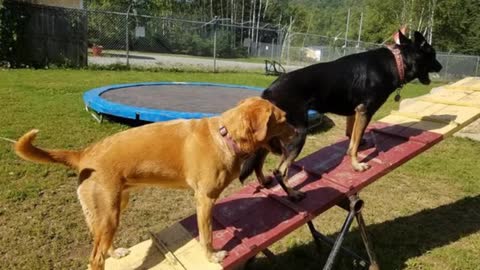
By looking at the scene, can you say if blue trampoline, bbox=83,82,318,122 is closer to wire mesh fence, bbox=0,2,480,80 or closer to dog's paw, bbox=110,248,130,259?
dog's paw, bbox=110,248,130,259

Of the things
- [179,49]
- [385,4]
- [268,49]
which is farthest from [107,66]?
[385,4]

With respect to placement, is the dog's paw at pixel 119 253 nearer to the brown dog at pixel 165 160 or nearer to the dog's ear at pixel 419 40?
the brown dog at pixel 165 160

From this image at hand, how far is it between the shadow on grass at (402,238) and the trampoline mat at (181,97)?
4.50m

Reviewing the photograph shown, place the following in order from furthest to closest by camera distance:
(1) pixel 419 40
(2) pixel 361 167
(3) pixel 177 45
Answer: (3) pixel 177 45
(1) pixel 419 40
(2) pixel 361 167

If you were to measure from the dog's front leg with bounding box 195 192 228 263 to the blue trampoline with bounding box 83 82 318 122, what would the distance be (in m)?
4.75

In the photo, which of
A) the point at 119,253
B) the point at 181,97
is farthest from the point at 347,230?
the point at 181,97

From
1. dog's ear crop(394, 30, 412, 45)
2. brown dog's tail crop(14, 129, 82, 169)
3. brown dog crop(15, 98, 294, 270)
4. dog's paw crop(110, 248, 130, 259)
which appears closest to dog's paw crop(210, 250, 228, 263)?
brown dog crop(15, 98, 294, 270)

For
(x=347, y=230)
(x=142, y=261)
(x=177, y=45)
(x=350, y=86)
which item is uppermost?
(x=350, y=86)

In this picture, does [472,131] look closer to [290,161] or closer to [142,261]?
[290,161]

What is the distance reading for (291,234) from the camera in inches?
193

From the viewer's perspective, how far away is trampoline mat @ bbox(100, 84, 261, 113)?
900 centimetres

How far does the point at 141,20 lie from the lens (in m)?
25.0

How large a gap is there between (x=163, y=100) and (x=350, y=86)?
20.1ft

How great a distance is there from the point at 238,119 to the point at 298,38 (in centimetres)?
3612
